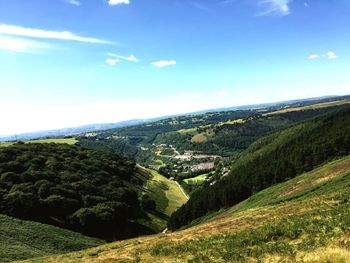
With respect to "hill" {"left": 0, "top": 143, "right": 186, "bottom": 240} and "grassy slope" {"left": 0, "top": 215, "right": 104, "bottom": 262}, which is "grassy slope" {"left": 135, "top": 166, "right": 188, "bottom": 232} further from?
"grassy slope" {"left": 0, "top": 215, "right": 104, "bottom": 262}

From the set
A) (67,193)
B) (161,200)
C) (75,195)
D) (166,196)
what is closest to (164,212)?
(161,200)

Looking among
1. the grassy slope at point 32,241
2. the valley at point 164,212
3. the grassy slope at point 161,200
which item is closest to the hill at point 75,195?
the valley at point 164,212

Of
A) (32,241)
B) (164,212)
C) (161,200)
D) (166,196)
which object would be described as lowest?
(166,196)

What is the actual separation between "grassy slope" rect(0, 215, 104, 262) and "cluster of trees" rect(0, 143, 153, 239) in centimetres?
1110

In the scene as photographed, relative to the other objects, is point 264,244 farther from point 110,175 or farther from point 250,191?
point 110,175

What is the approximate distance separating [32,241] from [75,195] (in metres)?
37.7

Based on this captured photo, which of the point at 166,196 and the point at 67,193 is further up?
the point at 67,193

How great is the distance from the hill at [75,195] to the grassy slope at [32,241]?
1149 cm

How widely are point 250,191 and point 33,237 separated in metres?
58.6

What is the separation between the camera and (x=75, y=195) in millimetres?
93750

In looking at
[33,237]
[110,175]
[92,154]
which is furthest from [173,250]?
[92,154]

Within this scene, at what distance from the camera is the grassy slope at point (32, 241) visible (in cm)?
4725

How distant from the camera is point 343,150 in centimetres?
9156

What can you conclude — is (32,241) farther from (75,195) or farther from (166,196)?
(166,196)
